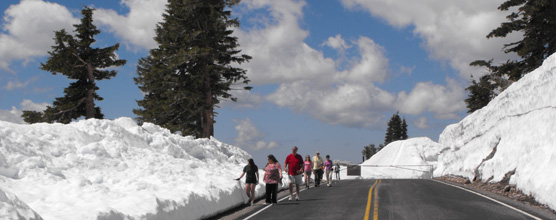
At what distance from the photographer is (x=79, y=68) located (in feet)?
112

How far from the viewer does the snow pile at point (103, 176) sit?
35.6 feet

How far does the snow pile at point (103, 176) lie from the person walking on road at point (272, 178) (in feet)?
4.18

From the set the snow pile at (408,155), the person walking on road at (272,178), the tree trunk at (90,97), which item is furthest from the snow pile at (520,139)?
the snow pile at (408,155)

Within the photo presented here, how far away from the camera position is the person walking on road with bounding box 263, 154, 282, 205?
15461 mm

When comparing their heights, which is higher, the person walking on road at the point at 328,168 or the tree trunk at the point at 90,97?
the tree trunk at the point at 90,97

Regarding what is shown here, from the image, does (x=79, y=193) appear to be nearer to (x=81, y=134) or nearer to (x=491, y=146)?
(x=81, y=134)

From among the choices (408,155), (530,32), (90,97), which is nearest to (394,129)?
(408,155)

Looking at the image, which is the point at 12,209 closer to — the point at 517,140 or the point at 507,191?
the point at 507,191

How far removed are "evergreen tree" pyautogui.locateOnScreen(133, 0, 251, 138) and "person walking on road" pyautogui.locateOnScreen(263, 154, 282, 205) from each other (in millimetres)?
16869

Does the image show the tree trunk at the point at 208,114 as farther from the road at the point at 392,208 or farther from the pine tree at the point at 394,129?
the pine tree at the point at 394,129

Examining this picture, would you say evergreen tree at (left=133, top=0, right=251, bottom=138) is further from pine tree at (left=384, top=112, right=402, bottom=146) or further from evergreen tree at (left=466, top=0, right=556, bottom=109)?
pine tree at (left=384, top=112, right=402, bottom=146)

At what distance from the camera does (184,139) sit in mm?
23141

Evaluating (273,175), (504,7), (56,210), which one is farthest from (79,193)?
(504,7)

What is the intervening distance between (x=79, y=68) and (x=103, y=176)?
22836 mm
